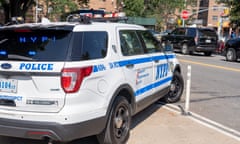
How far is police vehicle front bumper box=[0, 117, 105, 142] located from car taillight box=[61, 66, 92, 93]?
42 cm

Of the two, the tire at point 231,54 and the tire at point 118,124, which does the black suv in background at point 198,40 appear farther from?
the tire at point 118,124

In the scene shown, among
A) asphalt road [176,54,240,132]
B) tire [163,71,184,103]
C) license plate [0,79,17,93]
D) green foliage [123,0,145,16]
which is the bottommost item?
asphalt road [176,54,240,132]

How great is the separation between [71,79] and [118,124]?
50.0 inches

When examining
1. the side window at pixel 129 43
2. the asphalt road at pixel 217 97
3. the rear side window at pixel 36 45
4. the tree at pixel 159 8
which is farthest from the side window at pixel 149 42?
the tree at pixel 159 8

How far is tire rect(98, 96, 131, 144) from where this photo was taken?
411 cm

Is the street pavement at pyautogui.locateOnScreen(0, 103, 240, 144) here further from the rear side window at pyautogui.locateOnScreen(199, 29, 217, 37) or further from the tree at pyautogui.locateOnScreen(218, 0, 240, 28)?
the tree at pyautogui.locateOnScreen(218, 0, 240, 28)

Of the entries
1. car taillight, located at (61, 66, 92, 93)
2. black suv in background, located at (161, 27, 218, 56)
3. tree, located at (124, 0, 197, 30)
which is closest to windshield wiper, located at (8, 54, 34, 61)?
car taillight, located at (61, 66, 92, 93)

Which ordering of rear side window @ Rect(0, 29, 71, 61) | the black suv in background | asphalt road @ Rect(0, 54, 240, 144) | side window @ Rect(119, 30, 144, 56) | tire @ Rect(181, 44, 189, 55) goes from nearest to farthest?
rear side window @ Rect(0, 29, 71, 61)
side window @ Rect(119, 30, 144, 56)
asphalt road @ Rect(0, 54, 240, 144)
the black suv in background
tire @ Rect(181, 44, 189, 55)

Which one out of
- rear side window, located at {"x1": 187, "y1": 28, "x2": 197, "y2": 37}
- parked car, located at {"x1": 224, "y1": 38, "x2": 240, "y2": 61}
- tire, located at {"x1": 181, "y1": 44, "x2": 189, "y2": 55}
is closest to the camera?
parked car, located at {"x1": 224, "y1": 38, "x2": 240, "y2": 61}

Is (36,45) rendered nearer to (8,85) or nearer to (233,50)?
(8,85)

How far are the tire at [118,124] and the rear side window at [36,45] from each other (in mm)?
1091

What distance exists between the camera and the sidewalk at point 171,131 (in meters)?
4.85

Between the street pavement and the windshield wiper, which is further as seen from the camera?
the street pavement

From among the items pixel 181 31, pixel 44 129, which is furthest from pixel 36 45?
pixel 181 31
